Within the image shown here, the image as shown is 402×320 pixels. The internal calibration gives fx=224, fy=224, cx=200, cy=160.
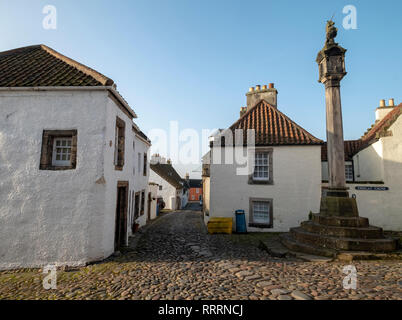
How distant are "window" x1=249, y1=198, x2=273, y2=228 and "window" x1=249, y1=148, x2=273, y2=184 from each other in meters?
1.20

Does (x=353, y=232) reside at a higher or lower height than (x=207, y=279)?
higher

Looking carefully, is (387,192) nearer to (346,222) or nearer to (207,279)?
(346,222)

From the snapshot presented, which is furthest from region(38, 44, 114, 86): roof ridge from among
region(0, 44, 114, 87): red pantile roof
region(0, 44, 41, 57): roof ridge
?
region(0, 44, 41, 57): roof ridge

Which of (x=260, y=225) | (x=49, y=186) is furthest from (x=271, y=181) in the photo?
(x=49, y=186)

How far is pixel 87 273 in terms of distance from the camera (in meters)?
6.50

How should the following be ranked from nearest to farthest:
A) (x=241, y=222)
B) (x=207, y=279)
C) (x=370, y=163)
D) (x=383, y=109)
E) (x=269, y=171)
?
(x=207, y=279) → (x=241, y=222) → (x=269, y=171) → (x=370, y=163) → (x=383, y=109)

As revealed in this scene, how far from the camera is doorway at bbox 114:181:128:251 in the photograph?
950cm

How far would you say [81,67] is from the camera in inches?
348

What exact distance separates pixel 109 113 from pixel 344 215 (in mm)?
9663

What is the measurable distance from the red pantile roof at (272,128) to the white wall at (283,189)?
1.46 ft

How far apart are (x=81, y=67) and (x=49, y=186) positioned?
475 cm

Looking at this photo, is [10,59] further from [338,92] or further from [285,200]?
[285,200]

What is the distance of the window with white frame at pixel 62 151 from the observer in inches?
316
